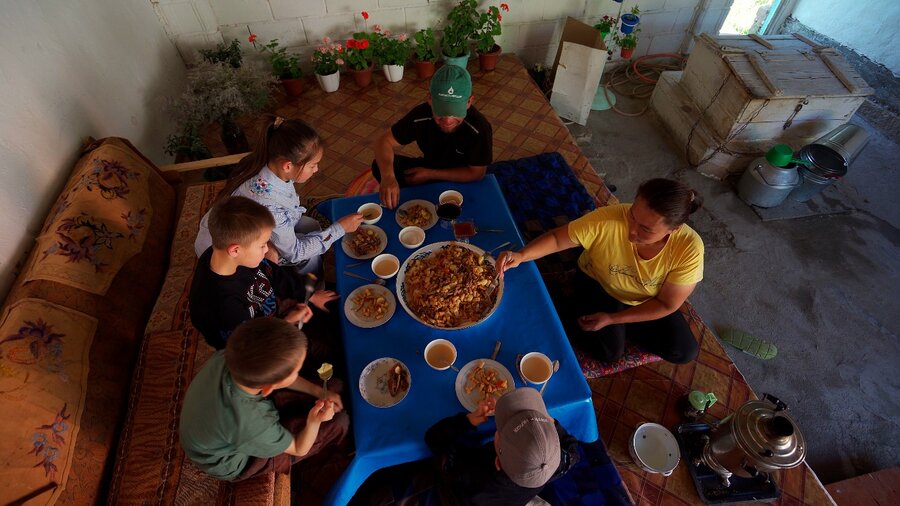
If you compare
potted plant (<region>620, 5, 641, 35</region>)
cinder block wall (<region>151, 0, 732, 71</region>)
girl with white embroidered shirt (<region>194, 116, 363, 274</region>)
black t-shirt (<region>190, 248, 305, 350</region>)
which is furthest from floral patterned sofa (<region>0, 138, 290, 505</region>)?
potted plant (<region>620, 5, 641, 35</region>)

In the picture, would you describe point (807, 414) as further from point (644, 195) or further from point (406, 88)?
point (406, 88)

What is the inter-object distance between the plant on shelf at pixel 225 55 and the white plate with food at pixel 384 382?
3780 millimetres

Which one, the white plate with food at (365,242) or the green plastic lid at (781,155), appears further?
the green plastic lid at (781,155)

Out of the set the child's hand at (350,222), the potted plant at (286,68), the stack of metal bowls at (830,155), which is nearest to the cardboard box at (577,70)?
the stack of metal bowls at (830,155)

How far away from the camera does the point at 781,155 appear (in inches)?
146

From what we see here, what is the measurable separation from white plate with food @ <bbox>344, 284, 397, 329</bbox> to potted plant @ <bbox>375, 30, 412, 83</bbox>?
11.8ft

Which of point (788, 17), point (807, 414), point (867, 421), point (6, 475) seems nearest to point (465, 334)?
point (6, 475)

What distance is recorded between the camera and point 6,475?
4.73ft

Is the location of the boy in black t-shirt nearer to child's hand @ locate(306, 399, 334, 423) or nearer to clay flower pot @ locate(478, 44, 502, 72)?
child's hand @ locate(306, 399, 334, 423)

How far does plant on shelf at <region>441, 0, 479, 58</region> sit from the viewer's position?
4.63m

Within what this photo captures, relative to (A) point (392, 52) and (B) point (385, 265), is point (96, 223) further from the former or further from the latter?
(A) point (392, 52)

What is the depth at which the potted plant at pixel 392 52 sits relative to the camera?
471 centimetres

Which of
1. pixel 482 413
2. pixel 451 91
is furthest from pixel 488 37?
pixel 482 413

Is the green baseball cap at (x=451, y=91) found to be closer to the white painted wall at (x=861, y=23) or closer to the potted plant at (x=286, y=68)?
the potted plant at (x=286, y=68)
